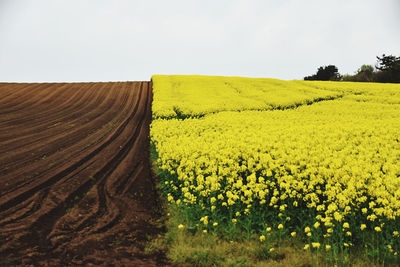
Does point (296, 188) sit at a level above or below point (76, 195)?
above

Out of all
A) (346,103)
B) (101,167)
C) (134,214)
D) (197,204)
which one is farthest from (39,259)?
(346,103)

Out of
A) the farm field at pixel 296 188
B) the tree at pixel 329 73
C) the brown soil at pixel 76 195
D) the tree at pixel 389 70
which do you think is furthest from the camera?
the tree at pixel 329 73

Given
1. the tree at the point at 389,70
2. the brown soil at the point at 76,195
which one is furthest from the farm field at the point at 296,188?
the tree at the point at 389,70

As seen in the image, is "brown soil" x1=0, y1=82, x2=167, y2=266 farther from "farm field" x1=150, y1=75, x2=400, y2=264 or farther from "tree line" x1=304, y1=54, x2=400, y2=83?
"tree line" x1=304, y1=54, x2=400, y2=83

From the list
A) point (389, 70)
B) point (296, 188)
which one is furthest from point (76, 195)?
point (389, 70)

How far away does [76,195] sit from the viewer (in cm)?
862

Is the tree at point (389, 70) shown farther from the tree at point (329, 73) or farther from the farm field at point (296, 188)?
the farm field at point (296, 188)

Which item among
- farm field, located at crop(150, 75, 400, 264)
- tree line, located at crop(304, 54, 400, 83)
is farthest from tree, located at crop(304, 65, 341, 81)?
farm field, located at crop(150, 75, 400, 264)

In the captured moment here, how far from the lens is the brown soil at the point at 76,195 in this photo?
19.5 feet

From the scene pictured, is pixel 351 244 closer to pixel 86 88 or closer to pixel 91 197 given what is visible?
pixel 91 197

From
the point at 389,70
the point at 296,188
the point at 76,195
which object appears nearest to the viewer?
the point at 296,188

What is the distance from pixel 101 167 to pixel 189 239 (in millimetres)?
6108

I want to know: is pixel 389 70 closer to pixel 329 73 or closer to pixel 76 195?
pixel 329 73

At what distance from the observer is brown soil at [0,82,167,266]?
19.5 ft
